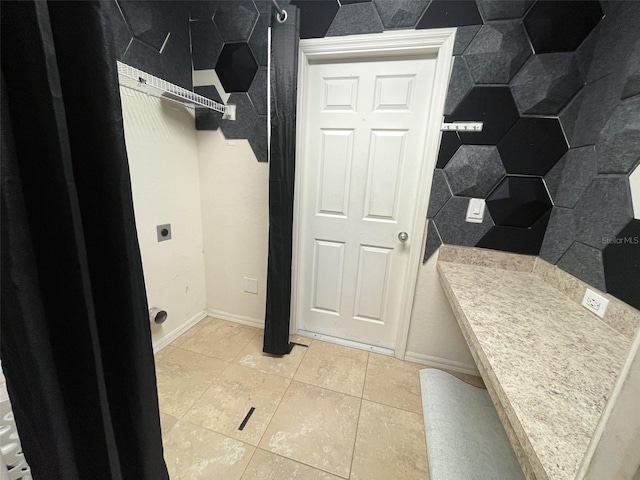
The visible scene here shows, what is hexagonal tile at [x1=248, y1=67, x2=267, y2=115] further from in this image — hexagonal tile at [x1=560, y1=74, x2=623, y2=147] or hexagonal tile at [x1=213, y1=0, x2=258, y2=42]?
hexagonal tile at [x1=560, y1=74, x2=623, y2=147]

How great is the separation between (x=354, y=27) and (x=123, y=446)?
6.86ft

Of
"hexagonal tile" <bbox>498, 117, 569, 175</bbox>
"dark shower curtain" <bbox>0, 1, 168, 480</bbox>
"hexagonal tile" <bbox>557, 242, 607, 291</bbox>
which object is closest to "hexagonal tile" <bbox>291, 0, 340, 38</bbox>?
"hexagonal tile" <bbox>498, 117, 569, 175</bbox>

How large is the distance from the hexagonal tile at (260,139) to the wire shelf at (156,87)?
22 cm

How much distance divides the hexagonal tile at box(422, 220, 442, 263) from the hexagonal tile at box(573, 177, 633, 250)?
0.63 m

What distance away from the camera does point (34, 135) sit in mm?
382

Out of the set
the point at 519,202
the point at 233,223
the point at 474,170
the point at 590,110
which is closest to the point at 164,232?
the point at 233,223

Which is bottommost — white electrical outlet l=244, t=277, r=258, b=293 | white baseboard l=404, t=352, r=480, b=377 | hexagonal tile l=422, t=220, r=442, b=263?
white baseboard l=404, t=352, r=480, b=377

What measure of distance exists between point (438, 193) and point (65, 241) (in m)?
1.65

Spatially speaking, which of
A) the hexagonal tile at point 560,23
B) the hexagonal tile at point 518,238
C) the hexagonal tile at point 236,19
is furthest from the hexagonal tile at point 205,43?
the hexagonal tile at point 518,238

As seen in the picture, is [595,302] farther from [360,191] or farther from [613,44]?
[360,191]

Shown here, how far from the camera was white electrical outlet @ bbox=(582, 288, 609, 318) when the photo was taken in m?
1.00

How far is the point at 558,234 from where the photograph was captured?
52.1 inches

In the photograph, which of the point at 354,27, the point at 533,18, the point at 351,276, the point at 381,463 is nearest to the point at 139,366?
the point at 381,463

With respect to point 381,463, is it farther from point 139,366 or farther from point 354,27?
point 354,27
